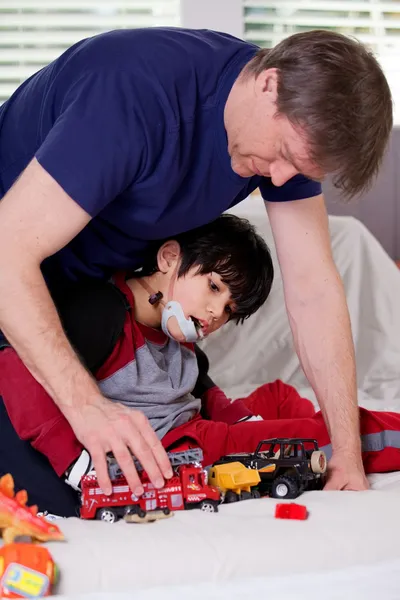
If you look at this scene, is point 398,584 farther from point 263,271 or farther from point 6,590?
point 263,271

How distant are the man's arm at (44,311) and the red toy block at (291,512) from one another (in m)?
0.15

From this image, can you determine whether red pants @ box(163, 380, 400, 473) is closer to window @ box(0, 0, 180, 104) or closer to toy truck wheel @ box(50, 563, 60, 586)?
toy truck wheel @ box(50, 563, 60, 586)

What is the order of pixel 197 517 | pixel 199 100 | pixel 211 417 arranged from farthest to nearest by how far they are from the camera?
pixel 211 417 → pixel 199 100 → pixel 197 517

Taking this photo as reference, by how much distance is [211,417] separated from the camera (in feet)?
5.28

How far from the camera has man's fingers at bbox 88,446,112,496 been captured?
1062 mm

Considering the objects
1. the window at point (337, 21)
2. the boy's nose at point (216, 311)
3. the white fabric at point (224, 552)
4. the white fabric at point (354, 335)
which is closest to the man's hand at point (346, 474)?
the white fabric at point (224, 552)

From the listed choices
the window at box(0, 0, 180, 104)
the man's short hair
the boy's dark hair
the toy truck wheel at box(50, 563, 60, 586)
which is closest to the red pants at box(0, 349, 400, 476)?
the boy's dark hair

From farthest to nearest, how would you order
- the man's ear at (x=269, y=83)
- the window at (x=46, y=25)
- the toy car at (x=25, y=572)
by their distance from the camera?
the window at (x=46, y=25)
the man's ear at (x=269, y=83)
the toy car at (x=25, y=572)

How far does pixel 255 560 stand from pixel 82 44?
2.57 feet

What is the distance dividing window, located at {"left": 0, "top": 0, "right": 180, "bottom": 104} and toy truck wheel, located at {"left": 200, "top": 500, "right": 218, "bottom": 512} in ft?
8.03

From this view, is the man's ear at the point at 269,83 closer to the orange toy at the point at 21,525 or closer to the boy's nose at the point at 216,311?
the boy's nose at the point at 216,311

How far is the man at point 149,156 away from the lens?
1092 millimetres

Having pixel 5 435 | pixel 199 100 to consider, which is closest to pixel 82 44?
pixel 199 100

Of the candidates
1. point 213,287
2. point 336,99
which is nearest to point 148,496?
point 213,287
